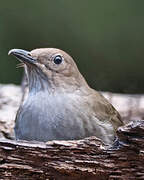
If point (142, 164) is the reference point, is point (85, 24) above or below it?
above

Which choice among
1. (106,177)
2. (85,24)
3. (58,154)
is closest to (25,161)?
(58,154)

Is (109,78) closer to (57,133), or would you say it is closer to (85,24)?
(85,24)

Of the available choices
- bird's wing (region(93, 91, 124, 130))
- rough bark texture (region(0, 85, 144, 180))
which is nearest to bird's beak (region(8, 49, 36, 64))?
bird's wing (region(93, 91, 124, 130))

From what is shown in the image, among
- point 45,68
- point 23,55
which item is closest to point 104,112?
point 45,68

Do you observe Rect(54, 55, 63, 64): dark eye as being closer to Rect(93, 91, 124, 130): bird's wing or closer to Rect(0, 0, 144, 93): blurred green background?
Rect(93, 91, 124, 130): bird's wing

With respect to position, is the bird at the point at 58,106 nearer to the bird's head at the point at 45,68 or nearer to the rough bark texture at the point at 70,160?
the bird's head at the point at 45,68

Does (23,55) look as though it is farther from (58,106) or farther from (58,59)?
(58,106)
